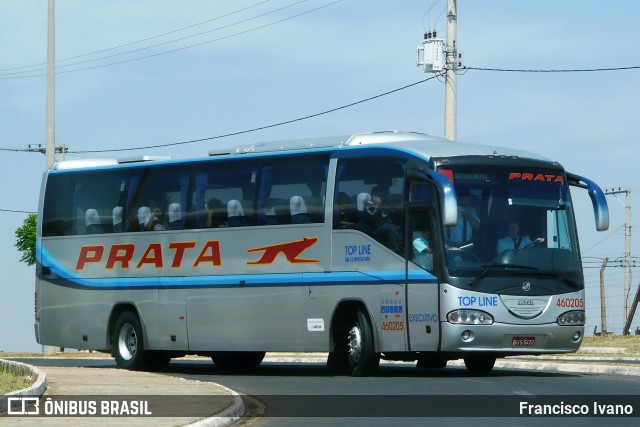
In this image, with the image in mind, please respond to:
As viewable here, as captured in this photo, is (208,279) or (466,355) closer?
(466,355)

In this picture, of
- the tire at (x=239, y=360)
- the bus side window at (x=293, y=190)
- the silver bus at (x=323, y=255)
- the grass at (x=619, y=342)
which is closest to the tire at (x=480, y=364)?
the silver bus at (x=323, y=255)

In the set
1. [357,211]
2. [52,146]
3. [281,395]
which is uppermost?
[52,146]

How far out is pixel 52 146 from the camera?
38.4m

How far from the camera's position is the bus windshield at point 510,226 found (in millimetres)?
20547

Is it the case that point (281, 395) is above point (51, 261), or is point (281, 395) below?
below

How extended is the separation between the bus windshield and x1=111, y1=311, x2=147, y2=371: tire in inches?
280

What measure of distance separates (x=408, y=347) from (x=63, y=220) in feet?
28.1

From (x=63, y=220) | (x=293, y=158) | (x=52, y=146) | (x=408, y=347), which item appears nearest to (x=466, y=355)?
(x=408, y=347)

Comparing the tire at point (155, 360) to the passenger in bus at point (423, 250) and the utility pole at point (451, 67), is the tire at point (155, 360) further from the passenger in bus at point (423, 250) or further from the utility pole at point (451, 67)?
the utility pole at point (451, 67)

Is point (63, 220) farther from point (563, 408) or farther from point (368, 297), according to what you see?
point (563, 408)

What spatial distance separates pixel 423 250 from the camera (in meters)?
20.8

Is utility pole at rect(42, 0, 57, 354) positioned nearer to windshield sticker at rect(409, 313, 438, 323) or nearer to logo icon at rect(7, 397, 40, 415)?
windshield sticker at rect(409, 313, 438, 323)

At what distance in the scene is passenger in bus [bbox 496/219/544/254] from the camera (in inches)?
814

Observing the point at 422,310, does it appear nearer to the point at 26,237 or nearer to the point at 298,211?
the point at 298,211
